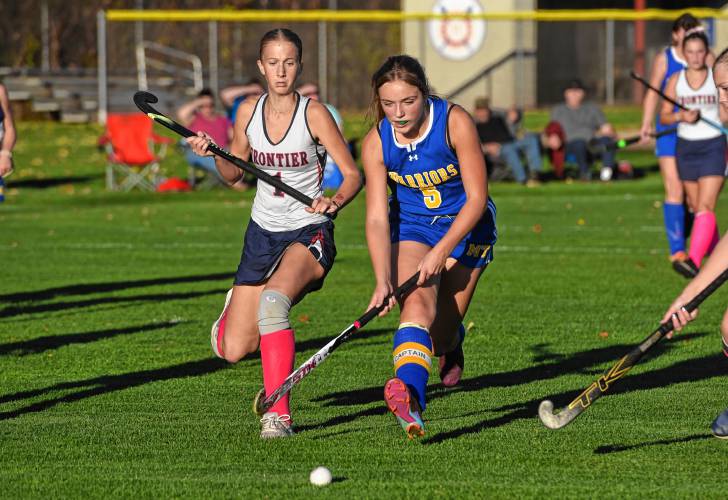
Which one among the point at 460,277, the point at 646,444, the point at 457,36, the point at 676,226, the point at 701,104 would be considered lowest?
the point at 646,444

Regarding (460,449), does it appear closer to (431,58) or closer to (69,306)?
(69,306)

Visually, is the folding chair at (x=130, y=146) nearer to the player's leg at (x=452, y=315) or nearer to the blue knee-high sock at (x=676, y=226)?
the blue knee-high sock at (x=676, y=226)

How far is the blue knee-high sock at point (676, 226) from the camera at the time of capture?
12.8 meters

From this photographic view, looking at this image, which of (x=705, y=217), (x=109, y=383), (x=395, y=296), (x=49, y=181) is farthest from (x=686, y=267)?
(x=49, y=181)

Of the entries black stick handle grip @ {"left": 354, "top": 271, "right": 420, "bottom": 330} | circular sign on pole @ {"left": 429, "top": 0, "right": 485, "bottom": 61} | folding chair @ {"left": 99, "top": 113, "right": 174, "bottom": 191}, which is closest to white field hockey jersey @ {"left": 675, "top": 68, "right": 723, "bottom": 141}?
black stick handle grip @ {"left": 354, "top": 271, "right": 420, "bottom": 330}

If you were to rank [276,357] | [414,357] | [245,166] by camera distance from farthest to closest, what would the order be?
[245,166], [276,357], [414,357]

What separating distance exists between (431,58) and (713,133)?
1802 centimetres

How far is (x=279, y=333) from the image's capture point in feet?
21.5

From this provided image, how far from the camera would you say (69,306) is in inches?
435

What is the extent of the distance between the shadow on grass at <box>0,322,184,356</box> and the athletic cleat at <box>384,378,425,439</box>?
3.73 m

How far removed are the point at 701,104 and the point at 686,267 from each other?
1.43 m

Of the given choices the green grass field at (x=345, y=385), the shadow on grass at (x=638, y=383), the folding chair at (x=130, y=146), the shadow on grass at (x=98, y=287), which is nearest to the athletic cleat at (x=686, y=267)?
the green grass field at (x=345, y=385)

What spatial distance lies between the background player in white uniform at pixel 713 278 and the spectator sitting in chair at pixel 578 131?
1651cm

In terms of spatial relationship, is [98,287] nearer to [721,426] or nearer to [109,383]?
[109,383]
